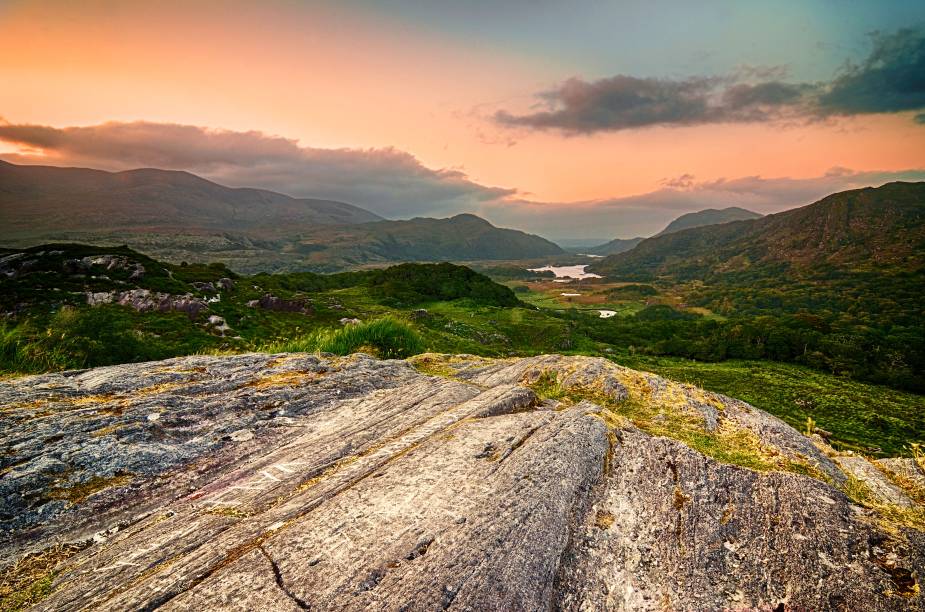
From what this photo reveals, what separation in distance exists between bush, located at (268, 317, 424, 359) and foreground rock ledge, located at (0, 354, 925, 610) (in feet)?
19.7

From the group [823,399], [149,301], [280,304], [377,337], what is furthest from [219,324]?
[823,399]

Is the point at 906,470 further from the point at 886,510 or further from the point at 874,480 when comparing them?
the point at 886,510

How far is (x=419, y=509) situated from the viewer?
5688 millimetres

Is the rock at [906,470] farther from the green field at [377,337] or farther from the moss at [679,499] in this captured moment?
the moss at [679,499]

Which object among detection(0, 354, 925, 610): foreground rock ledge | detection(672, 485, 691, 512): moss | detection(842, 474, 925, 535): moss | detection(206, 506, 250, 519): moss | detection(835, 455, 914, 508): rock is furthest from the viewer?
detection(835, 455, 914, 508): rock

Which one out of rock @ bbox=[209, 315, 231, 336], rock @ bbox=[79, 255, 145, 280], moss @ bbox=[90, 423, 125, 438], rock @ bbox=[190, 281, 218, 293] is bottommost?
rock @ bbox=[209, 315, 231, 336]

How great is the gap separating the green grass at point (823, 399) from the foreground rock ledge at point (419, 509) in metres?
20.7

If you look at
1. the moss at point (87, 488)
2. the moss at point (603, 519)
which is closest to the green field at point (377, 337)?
the moss at point (87, 488)

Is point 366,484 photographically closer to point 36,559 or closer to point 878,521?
point 36,559

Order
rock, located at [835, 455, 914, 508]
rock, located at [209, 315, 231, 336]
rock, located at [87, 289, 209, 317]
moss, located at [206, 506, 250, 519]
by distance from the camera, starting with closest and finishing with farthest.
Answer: moss, located at [206, 506, 250, 519], rock, located at [835, 455, 914, 508], rock, located at [209, 315, 231, 336], rock, located at [87, 289, 209, 317]

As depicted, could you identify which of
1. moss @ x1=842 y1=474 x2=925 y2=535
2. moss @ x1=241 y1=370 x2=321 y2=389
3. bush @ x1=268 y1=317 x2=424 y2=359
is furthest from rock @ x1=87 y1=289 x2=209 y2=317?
moss @ x1=842 y1=474 x2=925 y2=535

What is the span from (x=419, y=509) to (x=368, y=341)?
442 inches

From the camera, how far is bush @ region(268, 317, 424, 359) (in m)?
15.7

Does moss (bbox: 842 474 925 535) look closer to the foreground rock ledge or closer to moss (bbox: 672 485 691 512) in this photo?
the foreground rock ledge
